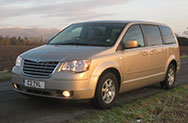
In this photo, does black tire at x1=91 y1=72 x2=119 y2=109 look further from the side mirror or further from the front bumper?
the side mirror

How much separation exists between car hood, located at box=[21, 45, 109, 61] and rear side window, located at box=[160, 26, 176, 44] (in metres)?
2.73

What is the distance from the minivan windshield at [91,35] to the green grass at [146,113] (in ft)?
4.42

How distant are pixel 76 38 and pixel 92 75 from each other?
1.40 meters

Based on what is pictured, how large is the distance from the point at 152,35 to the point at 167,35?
3.13 feet

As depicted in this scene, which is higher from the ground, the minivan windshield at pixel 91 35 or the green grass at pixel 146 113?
the minivan windshield at pixel 91 35

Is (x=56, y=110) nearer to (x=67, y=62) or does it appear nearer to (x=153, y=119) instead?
(x=67, y=62)

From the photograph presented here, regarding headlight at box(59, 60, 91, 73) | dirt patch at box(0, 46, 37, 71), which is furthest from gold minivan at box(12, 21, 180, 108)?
dirt patch at box(0, 46, 37, 71)

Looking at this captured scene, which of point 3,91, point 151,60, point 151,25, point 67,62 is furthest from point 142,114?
point 3,91

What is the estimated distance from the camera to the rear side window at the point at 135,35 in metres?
6.02

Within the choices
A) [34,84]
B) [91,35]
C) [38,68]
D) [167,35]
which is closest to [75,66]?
[38,68]

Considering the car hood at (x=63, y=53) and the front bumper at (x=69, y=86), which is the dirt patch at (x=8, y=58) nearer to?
the car hood at (x=63, y=53)

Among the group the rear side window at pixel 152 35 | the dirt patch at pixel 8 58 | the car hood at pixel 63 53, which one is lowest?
the dirt patch at pixel 8 58

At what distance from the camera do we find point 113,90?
17.8ft

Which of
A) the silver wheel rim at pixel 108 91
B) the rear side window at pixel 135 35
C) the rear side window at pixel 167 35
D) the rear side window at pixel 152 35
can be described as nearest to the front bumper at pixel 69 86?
the silver wheel rim at pixel 108 91
